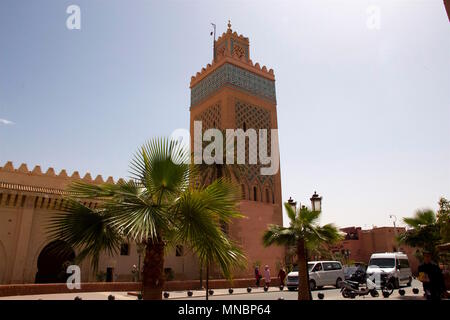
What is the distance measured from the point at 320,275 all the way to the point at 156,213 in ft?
50.6

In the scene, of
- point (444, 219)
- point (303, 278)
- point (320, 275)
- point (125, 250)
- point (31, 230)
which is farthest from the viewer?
point (125, 250)

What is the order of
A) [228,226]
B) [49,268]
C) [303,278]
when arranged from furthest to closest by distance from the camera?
[228,226]
[49,268]
[303,278]

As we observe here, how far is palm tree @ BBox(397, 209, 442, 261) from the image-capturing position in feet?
58.0

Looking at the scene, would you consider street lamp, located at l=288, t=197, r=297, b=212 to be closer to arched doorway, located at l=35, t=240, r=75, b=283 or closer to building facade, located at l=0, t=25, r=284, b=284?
building facade, located at l=0, t=25, r=284, b=284

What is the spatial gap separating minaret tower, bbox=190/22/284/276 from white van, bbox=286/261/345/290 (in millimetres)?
8063

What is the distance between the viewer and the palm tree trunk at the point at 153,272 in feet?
18.1

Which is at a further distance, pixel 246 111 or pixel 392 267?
pixel 246 111

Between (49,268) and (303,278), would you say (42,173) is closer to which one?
(49,268)

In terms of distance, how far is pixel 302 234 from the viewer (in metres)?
10.7

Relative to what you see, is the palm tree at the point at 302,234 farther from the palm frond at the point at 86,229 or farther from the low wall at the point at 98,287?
the palm frond at the point at 86,229

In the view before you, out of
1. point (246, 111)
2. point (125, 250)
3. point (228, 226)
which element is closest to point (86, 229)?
point (125, 250)

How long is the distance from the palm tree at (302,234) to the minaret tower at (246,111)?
15.9 meters

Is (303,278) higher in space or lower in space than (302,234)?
lower
